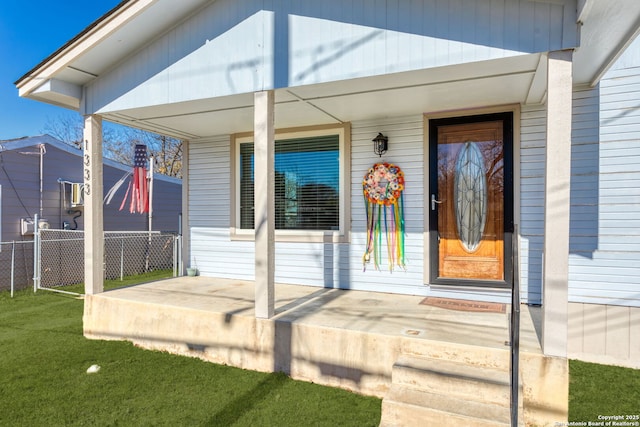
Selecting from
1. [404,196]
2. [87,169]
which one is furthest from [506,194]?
[87,169]

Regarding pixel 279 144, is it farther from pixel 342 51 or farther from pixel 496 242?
pixel 496 242

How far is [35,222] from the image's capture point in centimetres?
662

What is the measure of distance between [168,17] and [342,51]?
1.93 metres

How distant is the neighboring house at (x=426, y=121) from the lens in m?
2.77

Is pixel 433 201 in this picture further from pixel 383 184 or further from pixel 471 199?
pixel 383 184

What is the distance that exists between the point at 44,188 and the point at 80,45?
4785mm

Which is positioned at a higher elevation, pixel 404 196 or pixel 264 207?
pixel 404 196

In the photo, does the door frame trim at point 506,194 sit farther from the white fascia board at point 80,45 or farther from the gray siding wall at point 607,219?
the white fascia board at point 80,45

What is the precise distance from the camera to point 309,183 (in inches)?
205

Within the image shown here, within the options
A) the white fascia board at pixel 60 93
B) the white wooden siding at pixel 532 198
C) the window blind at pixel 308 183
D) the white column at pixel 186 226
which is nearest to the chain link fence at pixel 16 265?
the white column at pixel 186 226

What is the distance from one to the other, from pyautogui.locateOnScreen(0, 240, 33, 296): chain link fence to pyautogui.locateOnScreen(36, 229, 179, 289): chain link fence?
0.21 m

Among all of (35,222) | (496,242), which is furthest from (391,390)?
(35,222)

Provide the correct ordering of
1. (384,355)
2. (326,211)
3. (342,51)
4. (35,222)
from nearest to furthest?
(384,355) → (342,51) → (326,211) → (35,222)

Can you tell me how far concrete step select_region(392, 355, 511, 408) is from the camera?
247cm
